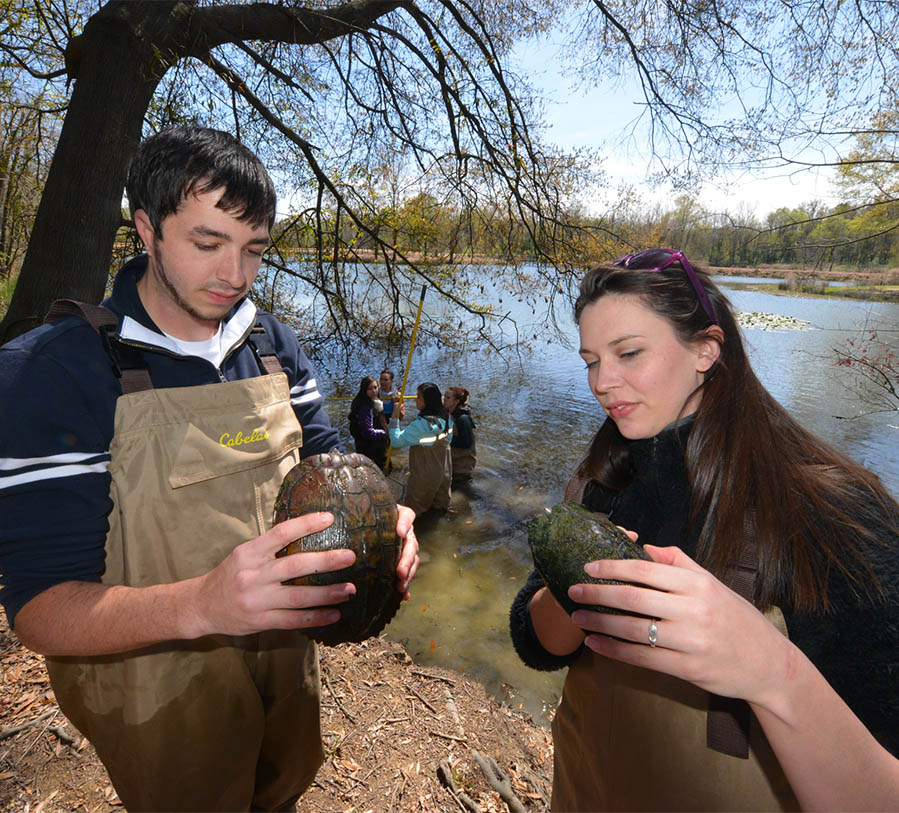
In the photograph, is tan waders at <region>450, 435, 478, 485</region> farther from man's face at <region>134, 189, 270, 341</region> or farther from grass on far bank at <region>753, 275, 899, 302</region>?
grass on far bank at <region>753, 275, 899, 302</region>

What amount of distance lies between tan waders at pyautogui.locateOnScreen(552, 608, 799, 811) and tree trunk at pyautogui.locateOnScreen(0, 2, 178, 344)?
203 inches

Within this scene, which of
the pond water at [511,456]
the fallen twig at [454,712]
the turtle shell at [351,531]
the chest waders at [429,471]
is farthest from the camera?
the chest waders at [429,471]

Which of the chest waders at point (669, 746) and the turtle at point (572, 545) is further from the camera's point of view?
the turtle at point (572, 545)

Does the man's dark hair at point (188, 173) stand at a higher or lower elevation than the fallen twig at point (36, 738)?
higher

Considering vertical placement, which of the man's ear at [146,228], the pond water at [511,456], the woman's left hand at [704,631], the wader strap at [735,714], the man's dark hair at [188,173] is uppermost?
the man's dark hair at [188,173]

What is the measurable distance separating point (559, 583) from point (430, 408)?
575 centimetres

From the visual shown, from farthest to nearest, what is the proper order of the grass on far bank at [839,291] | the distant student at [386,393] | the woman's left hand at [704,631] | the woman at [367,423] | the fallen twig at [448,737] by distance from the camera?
the grass on far bank at [839,291], the distant student at [386,393], the woman at [367,423], the fallen twig at [448,737], the woman's left hand at [704,631]

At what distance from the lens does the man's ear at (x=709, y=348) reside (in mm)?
1762

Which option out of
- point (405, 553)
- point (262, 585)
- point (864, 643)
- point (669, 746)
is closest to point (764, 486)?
point (864, 643)

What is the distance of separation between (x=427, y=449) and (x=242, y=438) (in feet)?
17.5

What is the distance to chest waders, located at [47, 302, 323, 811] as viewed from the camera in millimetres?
1603

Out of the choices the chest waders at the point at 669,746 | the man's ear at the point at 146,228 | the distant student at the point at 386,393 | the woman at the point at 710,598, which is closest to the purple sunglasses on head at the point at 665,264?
the woman at the point at 710,598

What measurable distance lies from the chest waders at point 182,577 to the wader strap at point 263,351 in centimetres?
16

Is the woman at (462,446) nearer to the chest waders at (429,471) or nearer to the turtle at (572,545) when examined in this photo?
the chest waders at (429,471)
